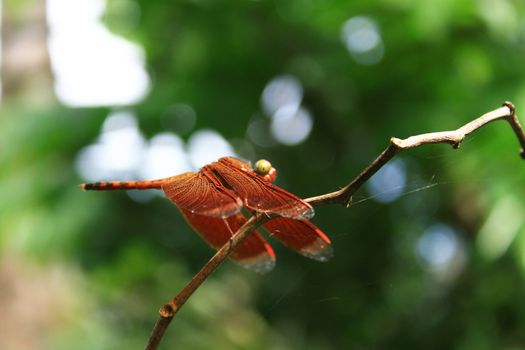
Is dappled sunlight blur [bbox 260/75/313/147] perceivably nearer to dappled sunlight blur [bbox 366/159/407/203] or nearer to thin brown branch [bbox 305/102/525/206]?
dappled sunlight blur [bbox 366/159/407/203]

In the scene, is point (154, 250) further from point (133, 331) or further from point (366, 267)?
point (366, 267)

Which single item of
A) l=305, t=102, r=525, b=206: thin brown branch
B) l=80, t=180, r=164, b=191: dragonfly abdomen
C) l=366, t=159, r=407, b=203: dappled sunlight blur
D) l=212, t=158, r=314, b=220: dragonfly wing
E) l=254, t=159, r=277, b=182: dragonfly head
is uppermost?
l=305, t=102, r=525, b=206: thin brown branch

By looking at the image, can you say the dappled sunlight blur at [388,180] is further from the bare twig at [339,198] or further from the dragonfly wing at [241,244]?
the bare twig at [339,198]

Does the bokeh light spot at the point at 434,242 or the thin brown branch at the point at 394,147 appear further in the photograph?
the bokeh light spot at the point at 434,242

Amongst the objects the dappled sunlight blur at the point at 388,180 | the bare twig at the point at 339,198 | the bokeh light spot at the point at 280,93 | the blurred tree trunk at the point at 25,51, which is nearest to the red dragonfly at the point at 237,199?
the bare twig at the point at 339,198

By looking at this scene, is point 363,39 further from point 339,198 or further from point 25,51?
point 25,51

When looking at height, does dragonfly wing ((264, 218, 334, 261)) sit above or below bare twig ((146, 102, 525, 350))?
below

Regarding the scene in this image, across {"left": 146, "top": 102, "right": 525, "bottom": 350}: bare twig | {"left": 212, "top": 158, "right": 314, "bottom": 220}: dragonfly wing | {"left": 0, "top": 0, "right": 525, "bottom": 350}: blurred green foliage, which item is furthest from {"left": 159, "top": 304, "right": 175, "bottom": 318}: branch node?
{"left": 0, "top": 0, "right": 525, "bottom": 350}: blurred green foliage
